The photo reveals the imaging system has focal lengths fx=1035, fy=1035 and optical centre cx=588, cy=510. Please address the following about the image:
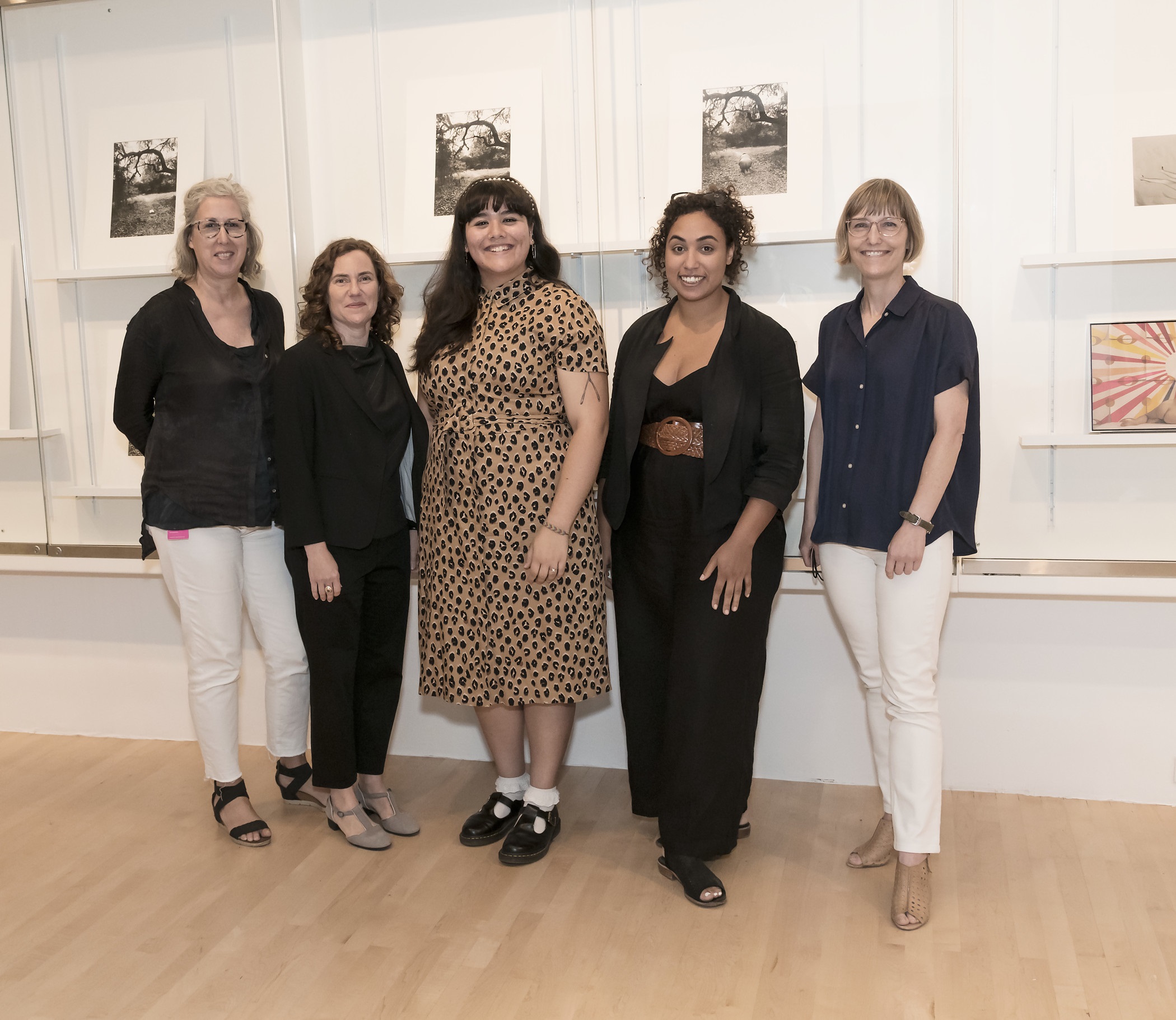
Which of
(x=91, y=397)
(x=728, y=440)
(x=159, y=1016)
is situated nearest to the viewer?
(x=159, y=1016)

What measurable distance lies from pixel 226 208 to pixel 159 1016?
6.45 feet

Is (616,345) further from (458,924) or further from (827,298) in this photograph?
(458,924)

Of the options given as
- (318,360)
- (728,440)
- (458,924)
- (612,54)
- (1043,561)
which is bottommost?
(458,924)

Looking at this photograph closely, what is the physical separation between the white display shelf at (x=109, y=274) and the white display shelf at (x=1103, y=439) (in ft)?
8.92

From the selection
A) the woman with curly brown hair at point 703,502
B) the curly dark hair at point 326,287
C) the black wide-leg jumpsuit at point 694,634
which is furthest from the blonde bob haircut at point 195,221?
the black wide-leg jumpsuit at point 694,634

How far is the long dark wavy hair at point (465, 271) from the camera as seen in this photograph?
2645 mm

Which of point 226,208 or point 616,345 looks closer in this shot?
point 226,208

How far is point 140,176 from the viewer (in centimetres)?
337

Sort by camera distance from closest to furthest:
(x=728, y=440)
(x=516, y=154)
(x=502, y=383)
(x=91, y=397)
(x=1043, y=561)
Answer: (x=728, y=440)
(x=502, y=383)
(x=1043, y=561)
(x=516, y=154)
(x=91, y=397)

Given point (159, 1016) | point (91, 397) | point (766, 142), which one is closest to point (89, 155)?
point (91, 397)

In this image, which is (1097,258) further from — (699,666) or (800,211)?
(699,666)

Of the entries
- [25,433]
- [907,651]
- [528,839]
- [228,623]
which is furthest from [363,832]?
[25,433]

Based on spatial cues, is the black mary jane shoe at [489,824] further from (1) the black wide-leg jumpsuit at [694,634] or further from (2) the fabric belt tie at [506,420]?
(2) the fabric belt tie at [506,420]

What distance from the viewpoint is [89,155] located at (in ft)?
11.2
